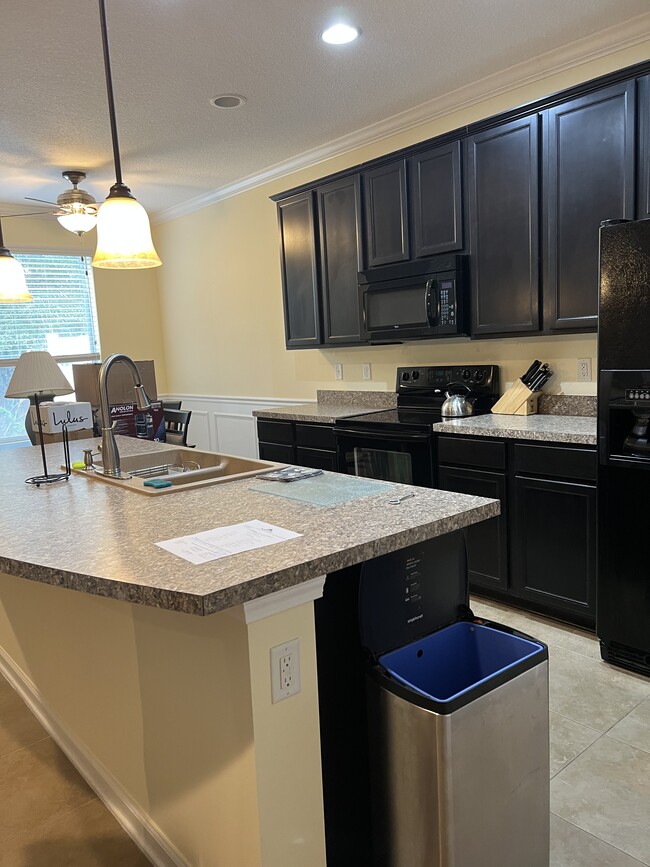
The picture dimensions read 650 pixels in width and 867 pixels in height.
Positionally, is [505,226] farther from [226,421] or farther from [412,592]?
[226,421]

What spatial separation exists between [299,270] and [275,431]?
1120 mm

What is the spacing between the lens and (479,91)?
11.1ft

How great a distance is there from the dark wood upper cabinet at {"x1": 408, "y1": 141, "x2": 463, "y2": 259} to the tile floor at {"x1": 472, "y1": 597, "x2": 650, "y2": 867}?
206 centimetres

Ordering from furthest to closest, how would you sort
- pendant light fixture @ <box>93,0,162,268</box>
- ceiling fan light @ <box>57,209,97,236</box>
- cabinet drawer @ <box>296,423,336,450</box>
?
ceiling fan light @ <box>57,209,97,236</box> < cabinet drawer @ <box>296,423,336,450</box> < pendant light fixture @ <box>93,0,162,268</box>

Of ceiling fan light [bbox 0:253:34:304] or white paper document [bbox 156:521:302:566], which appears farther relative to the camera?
ceiling fan light [bbox 0:253:34:304]

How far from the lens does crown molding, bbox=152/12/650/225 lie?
280 cm

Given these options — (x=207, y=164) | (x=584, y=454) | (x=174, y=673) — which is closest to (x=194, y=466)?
(x=174, y=673)

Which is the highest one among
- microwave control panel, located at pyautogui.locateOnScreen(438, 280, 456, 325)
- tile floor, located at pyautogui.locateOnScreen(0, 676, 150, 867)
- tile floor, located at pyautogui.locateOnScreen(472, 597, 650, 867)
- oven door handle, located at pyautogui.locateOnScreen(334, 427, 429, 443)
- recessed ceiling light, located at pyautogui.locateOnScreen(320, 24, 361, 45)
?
recessed ceiling light, located at pyautogui.locateOnScreen(320, 24, 361, 45)

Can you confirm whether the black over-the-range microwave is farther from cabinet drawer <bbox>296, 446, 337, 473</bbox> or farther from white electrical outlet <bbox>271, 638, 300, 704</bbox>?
white electrical outlet <bbox>271, 638, 300, 704</bbox>

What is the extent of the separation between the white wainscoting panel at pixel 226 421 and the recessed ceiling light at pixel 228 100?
2.14 m

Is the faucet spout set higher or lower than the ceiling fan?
lower

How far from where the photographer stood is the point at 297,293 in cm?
439

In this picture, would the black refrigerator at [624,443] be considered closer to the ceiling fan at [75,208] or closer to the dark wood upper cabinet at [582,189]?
the dark wood upper cabinet at [582,189]

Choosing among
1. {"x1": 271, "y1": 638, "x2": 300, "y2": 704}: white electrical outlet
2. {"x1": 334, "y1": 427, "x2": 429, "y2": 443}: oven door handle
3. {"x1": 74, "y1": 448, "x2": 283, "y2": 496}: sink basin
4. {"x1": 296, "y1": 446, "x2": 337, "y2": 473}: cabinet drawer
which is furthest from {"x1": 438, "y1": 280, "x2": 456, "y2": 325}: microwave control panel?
{"x1": 271, "y1": 638, "x2": 300, "y2": 704}: white electrical outlet
